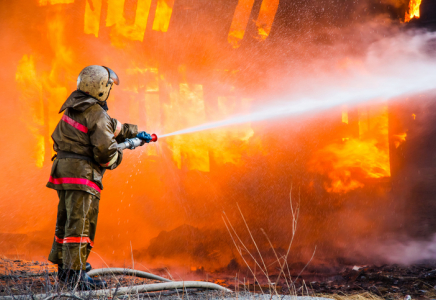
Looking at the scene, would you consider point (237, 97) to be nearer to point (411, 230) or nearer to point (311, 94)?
point (311, 94)

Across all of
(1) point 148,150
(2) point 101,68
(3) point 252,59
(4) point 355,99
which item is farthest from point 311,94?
(2) point 101,68

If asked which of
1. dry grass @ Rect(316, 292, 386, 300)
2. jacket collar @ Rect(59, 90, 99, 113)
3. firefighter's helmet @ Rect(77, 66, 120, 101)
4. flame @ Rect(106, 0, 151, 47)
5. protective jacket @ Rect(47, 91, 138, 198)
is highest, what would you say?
flame @ Rect(106, 0, 151, 47)

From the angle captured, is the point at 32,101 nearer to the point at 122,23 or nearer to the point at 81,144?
the point at 122,23

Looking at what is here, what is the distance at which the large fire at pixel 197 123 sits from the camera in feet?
26.9

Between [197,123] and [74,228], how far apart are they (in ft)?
23.0

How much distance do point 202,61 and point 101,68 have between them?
6701mm

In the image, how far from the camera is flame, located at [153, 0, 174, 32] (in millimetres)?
9094

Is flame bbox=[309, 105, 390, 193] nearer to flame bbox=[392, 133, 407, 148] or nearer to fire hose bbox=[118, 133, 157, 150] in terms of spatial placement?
flame bbox=[392, 133, 407, 148]

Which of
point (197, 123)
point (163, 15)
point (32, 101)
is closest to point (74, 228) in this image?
point (32, 101)

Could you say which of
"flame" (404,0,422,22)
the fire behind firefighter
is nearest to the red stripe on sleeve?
the fire behind firefighter

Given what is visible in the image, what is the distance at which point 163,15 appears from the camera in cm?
912

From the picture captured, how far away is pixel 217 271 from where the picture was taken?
722 cm

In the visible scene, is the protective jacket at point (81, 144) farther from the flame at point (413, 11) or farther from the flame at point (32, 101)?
the flame at point (413, 11)

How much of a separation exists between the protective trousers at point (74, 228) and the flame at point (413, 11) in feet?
30.1
